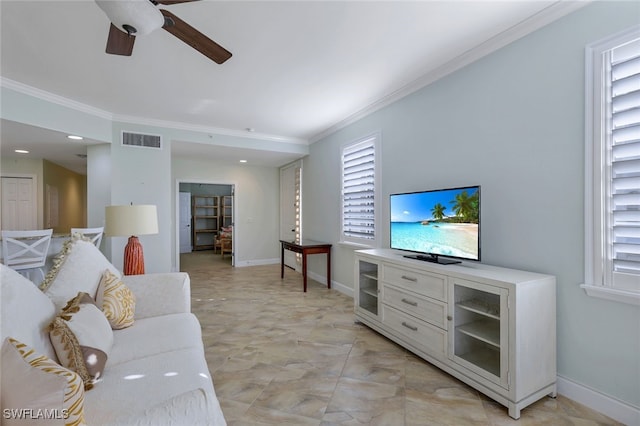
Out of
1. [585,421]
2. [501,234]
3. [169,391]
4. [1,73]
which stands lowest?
[585,421]

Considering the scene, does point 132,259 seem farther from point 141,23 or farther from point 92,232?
point 141,23

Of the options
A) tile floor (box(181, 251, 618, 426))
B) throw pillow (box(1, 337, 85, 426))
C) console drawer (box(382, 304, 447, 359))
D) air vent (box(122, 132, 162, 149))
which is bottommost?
tile floor (box(181, 251, 618, 426))

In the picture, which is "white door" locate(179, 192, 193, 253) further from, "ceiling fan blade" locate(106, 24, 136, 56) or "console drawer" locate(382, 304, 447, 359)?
"console drawer" locate(382, 304, 447, 359)

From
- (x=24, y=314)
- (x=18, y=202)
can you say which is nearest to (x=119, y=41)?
(x=24, y=314)

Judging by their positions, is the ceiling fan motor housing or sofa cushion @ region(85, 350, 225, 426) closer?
sofa cushion @ region(85, 350, 225, 426)

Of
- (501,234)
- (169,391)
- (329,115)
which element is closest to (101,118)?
(329,115)

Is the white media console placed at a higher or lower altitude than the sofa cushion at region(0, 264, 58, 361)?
lower

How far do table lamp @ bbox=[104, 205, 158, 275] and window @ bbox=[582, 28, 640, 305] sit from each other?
3320mm

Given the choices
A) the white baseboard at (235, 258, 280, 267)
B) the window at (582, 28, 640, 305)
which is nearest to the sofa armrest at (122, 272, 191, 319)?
the window at (582, 28, 640, 305)

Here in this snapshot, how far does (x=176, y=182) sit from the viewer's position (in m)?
6.02

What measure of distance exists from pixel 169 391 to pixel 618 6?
3.09 meters

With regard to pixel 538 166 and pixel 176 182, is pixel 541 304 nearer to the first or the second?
pixel 538 166

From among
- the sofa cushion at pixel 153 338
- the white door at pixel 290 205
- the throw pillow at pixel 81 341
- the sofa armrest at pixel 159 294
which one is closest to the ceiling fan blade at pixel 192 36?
the throw pillow at pixel 81 341

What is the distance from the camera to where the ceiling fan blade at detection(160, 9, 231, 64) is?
1.61m
